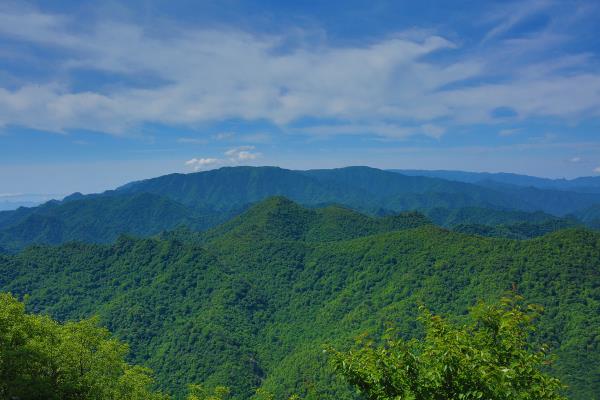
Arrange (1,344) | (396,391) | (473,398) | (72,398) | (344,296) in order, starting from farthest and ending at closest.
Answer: (344,296) < (72,398) < (1,344) < (396,391) < (473,398)

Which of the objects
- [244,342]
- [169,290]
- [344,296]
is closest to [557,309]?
[344,296]

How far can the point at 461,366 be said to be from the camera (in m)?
12.0

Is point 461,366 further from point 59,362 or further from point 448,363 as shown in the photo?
point 59,362

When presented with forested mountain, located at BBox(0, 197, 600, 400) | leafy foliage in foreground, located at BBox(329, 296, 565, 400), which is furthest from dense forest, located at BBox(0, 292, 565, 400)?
forested mountain, located at BBox(0, 197, 600, 400)

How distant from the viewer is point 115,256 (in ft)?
545

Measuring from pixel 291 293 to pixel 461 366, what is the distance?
14703 centimetres

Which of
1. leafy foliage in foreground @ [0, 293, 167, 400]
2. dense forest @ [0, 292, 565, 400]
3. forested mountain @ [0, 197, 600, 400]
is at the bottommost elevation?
forested mountain @ [0, 197, 600, 400]

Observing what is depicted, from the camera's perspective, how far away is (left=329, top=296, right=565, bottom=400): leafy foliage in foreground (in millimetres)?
11680

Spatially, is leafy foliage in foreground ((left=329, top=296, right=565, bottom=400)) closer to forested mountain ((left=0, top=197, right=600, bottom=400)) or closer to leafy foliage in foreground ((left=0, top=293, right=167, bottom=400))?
leafy foliage in foreground ((left=0, top=293, right=167, bottom=400))

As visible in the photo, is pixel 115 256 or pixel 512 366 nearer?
pixel 512 366

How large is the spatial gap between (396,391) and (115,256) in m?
175

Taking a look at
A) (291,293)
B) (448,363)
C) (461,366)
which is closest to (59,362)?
(448,363)

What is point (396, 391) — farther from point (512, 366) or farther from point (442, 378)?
point (512, 366)

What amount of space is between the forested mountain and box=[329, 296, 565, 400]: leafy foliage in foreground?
198 ft
